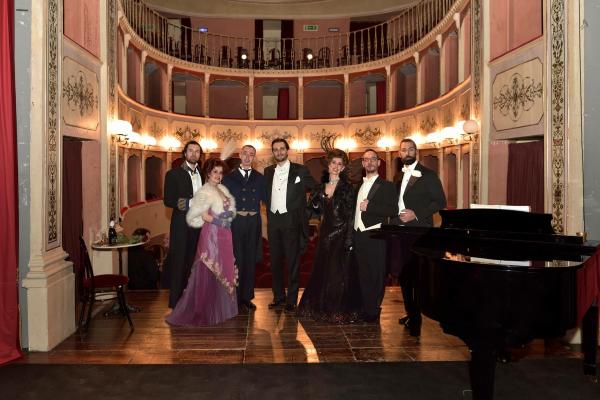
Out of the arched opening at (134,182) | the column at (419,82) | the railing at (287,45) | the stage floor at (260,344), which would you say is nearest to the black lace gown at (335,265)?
the stage floor at (260,344)

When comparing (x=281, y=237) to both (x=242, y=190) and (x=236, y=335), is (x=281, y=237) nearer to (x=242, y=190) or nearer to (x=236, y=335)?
(x=242, y=190)

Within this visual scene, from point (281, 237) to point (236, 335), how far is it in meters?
1.11

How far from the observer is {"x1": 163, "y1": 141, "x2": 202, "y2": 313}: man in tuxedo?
486cm

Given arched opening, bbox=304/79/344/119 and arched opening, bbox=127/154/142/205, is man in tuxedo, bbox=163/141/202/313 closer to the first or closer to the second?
arched opening, bbox=127/154/142/205

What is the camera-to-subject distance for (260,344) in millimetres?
4062

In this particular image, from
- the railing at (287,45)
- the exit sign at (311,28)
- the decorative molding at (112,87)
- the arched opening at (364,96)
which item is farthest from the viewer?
the exit sign at (311,28)

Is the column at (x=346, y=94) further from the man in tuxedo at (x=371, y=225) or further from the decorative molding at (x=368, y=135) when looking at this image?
the man in tuxedo at (x=371, y=225)

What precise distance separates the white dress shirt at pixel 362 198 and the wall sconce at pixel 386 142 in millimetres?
8784

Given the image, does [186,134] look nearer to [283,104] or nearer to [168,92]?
[168,92]

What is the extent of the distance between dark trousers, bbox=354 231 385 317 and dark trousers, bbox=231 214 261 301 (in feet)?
3.50

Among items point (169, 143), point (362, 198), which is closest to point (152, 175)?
point (169, 143)

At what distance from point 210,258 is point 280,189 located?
101 cm

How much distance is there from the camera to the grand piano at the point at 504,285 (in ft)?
8.49

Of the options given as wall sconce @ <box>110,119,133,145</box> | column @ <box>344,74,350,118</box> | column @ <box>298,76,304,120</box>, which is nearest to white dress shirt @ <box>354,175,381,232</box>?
wall sconce @ <box>110,119,133,145</box>
